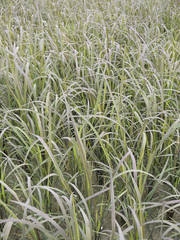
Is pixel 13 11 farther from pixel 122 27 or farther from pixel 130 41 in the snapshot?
pixel 130 41

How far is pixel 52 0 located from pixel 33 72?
6.40ft

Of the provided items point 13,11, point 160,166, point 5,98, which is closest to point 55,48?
point 5,98

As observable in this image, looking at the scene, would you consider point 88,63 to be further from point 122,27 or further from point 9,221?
point 9,221

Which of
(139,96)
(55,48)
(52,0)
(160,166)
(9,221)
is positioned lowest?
(160,166)

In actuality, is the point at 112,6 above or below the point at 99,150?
above

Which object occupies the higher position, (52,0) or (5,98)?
(52,0)

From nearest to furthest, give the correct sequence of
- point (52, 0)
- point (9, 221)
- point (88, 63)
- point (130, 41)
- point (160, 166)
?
1. point (9, 221)
2. point (160, 166)
3. point (88, 63)
4. point (130, 41)
5. point (52, 0)

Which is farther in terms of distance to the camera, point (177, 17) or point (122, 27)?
point (177, 17)

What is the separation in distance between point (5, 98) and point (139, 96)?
69 centimetres

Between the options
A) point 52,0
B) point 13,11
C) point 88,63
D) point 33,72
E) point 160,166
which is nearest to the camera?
point 160,166

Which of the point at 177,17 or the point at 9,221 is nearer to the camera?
the point at 9,221

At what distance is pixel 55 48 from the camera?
168 cm

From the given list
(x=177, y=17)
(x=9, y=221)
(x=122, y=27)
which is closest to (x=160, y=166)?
(x=9, y=221)

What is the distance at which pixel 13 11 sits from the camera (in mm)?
2582
